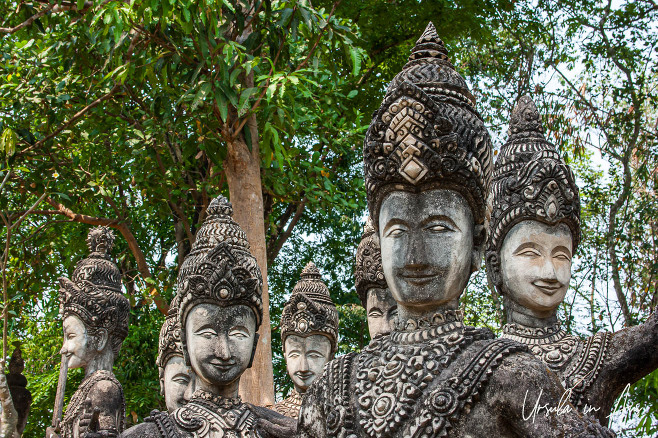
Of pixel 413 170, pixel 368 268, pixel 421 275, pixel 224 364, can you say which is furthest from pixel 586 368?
pixel 368 268

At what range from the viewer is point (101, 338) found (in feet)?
25.1

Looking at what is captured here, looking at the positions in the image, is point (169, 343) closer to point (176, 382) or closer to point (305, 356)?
point (176, 382)

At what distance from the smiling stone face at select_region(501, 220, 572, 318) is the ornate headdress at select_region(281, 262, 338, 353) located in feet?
8.59

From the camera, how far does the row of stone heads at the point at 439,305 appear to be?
3121mm

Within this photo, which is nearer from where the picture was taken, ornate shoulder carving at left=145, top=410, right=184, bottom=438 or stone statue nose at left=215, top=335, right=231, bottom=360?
ornate shoulder carving at left=145, top=410, right=184, bottom=438

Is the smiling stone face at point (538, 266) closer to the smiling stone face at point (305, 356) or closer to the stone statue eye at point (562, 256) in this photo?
the stone statue eye at point (562, 256)

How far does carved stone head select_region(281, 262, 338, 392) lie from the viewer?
23.0ft

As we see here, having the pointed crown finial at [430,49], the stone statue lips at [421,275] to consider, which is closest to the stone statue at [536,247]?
the pointed crown finial at [430,49]

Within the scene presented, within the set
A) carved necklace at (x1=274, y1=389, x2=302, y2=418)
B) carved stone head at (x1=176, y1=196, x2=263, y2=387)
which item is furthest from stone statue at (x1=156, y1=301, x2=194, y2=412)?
carved stone head at (x1=176, y1=196, x2=263, y2=387)

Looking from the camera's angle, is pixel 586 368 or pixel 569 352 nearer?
pixel 586 368

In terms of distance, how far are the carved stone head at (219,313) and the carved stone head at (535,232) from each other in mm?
1504

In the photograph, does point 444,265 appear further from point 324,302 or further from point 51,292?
point 51,292

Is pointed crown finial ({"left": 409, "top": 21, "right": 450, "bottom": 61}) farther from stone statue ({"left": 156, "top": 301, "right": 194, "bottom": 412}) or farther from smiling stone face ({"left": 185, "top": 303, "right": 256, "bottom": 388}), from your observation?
stone statue ({"left": 156, "top": 301, "right": 194, "bottom": 412})

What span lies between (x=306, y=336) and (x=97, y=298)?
2.12 m
